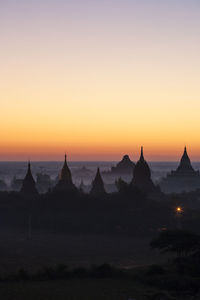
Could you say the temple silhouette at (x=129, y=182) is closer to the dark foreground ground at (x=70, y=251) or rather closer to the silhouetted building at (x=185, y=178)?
the silhouetted building at (x=185, y=178)

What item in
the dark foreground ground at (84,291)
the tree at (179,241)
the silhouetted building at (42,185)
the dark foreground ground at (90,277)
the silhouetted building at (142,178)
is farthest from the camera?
the silhouetted building at (42,185)

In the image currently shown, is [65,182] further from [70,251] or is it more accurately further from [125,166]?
[125,166]

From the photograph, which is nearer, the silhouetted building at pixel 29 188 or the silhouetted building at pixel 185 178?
the silhouetted building at pixel 29 188

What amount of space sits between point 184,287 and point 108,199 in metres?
26.6

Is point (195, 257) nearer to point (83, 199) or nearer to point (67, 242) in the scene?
point (67, 242)

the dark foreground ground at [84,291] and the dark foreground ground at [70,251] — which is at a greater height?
the dark foreground ground at [84,291]

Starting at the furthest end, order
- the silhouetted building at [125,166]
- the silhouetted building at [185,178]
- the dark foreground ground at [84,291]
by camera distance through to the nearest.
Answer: the silhouetted building at [125,166]
the silhouetted building at [185,178]
the dark foreground ground at [84,291]

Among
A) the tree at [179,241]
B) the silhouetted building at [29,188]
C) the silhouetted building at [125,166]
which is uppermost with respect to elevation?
the silhouetted building at [125,166]

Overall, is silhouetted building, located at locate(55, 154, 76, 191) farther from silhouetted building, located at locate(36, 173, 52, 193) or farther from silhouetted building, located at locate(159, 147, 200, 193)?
silhouetted building, located at locate(159, 147, 200, 193)

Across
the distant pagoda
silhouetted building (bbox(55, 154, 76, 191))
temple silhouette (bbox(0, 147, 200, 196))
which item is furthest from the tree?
the distant pagoda

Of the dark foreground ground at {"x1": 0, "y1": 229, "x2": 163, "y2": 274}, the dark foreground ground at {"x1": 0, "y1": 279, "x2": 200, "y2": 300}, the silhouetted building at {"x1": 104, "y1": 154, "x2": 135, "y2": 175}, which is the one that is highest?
the silhouetted building at {"x1": 104, "y1": 154, "x2": 135, "y2": 175}

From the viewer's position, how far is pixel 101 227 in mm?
41125

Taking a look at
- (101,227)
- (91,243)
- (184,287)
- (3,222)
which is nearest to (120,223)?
(101,227)

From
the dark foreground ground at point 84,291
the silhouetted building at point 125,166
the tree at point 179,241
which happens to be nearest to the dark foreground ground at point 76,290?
the dark foreground ground at point 84,291
